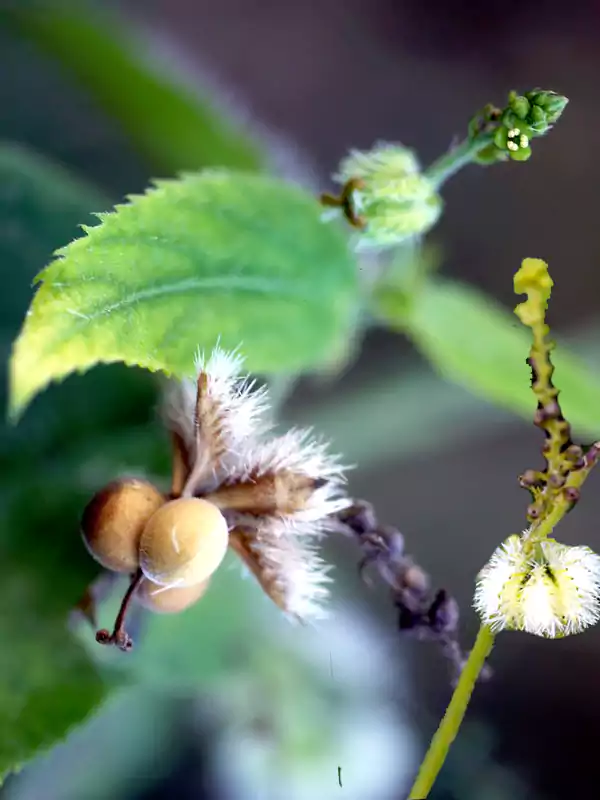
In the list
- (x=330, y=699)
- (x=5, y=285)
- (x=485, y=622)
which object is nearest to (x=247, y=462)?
(x=485, y=622)

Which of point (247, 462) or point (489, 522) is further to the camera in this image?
point (489, 522)

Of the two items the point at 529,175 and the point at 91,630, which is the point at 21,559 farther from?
the point at 529,175

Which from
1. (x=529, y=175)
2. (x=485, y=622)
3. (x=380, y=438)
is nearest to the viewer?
(x=485, y=622)

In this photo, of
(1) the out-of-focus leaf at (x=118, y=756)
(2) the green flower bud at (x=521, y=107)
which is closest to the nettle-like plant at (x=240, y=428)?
(2) the green flower bud at (x=521, y=107)

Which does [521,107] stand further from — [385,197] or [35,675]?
[35,675]

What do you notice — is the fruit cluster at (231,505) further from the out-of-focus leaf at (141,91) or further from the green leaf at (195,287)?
the out-of-focus leaf at (141,91)

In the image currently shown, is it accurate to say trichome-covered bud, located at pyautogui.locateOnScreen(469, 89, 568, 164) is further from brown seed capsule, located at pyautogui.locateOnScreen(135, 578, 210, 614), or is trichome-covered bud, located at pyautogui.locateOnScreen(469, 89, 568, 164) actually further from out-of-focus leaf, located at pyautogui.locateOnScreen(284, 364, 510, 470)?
out-of-focus leaf, located at pyautogui.locateOnScreen(284, 364, 510, 470)

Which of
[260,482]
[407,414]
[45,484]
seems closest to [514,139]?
[260,482]
